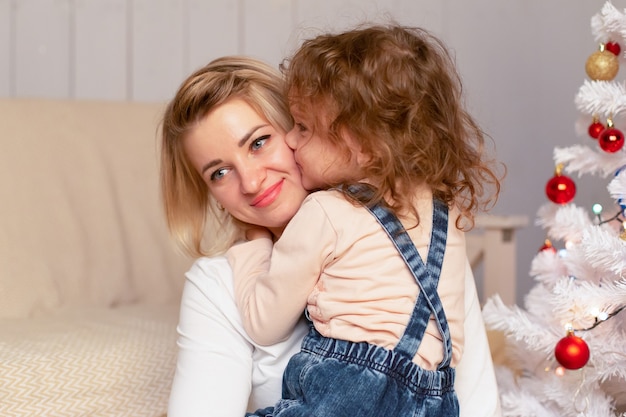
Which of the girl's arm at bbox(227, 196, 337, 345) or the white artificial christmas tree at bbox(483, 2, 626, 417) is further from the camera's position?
the white artificial christmas tree at bbox(483, 2, 626, 417)

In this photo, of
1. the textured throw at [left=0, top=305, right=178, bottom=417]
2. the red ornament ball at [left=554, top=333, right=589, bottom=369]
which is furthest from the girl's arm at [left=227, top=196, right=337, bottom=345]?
the red ornament ball at [left=554, top=333, right=589, bottom=369]

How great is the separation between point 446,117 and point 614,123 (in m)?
0.67

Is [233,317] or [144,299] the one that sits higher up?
[233,317]

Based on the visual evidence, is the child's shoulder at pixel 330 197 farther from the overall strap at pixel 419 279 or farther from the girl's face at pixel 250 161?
the girl's face at pixel 250 161

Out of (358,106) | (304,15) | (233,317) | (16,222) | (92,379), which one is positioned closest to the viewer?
(358,106)

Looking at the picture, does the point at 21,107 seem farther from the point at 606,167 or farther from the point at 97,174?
the point at 606,167

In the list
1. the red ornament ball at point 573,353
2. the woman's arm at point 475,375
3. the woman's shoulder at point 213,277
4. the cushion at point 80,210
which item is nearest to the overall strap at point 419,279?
the woman's arm at point 475,375

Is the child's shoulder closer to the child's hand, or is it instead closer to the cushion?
the child's hand

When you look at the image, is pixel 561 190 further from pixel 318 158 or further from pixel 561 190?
pixel 318 158

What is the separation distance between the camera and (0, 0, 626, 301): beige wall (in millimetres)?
2797

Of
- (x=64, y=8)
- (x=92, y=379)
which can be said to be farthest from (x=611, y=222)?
(x=64, y=8)

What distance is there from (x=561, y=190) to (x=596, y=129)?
146 mm

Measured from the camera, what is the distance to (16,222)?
198 cm

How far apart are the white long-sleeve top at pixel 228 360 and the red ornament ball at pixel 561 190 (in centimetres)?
49
